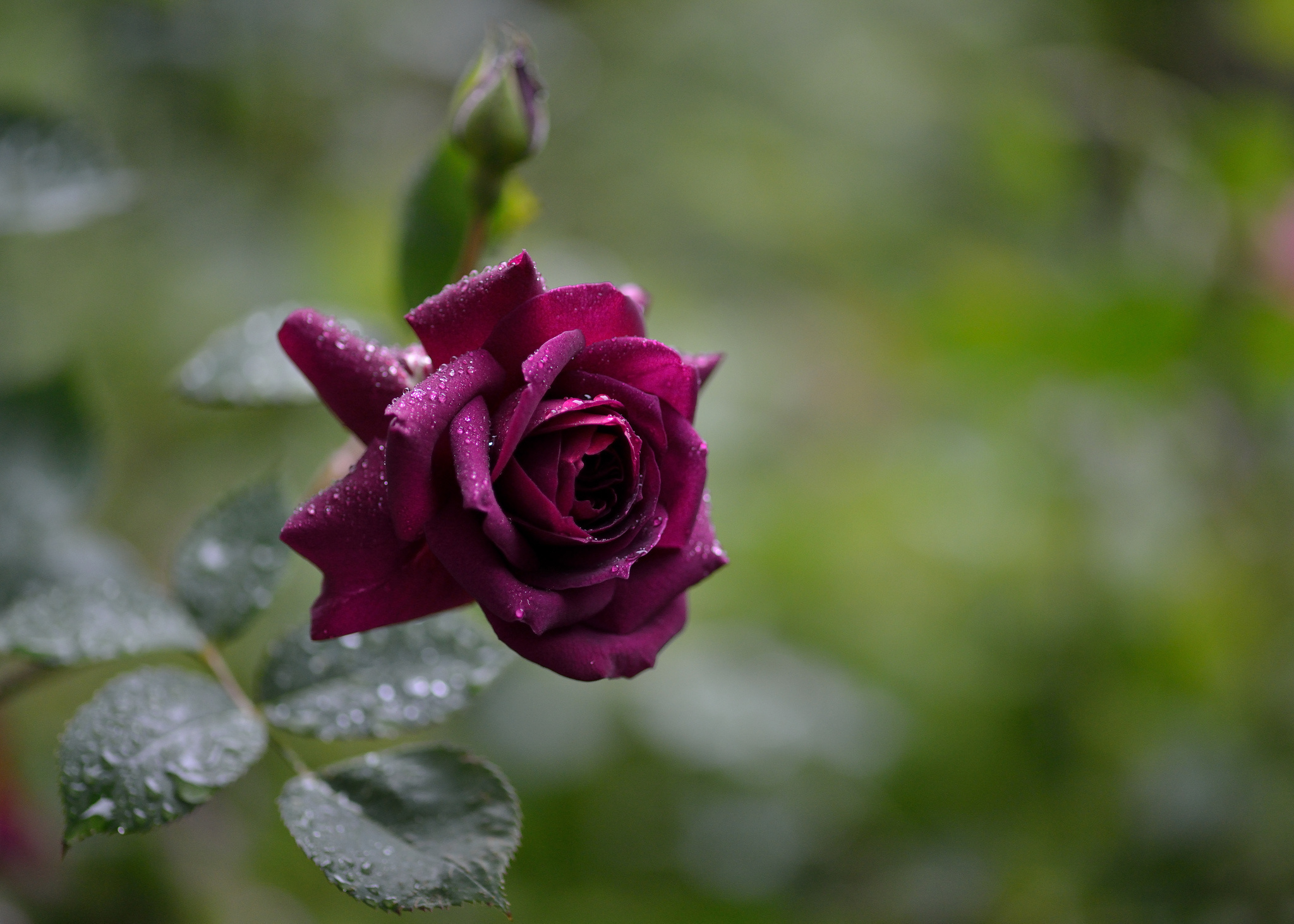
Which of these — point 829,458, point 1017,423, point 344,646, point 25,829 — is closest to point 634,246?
point 829,458

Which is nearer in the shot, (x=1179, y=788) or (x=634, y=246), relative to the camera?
(x=1179, y=788)

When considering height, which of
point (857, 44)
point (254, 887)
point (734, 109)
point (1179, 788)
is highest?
point (857, 44)

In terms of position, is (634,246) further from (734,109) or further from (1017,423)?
(1017,423)

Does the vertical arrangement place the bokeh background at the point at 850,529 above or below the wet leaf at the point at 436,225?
below

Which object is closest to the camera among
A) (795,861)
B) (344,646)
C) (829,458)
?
(344,646)

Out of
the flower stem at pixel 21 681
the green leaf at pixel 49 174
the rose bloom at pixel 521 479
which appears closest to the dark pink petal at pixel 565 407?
the rose bloom at pixel 521 479

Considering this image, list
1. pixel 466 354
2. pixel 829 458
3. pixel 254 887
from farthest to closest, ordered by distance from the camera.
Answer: pixel 829 458 < pixel 254 887 < pixel 466 354

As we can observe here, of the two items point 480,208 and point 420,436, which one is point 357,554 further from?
point 480,208

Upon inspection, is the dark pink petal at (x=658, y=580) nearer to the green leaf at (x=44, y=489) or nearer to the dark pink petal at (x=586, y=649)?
the dark pink petal at (x=586, y=649)

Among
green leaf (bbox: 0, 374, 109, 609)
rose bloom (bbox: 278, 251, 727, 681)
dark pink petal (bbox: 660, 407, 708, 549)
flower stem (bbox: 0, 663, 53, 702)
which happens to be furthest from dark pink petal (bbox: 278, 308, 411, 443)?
green leaf (bbox: 0, 374, 109, 609)
